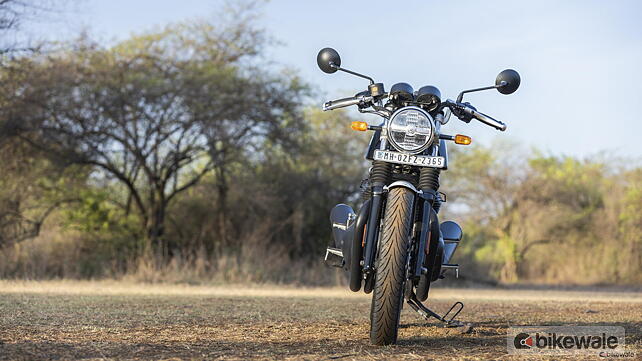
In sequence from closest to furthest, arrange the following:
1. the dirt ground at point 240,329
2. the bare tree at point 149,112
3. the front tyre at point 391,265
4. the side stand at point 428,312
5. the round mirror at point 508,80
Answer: the dirt ground at point 240,329, the front tyre at point 391,265, the round mirror at point 508,80, the side stand at point 428,312, the bare tree at point 149,112

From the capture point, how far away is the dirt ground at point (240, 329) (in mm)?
5082

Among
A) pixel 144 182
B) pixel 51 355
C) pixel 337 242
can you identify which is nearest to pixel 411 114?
pixel 337 242

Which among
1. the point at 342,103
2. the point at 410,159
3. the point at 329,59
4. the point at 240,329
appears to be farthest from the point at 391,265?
the point at 329,59

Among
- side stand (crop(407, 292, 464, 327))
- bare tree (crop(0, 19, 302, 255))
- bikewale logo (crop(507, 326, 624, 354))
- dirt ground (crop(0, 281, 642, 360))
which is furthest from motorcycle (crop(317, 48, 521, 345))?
bare tree (crop(0, 19, 302, 255))

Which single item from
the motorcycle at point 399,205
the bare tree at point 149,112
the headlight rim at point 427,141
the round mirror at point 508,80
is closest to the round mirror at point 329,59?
the motorcycle at point 399,205

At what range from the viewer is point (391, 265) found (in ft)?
17.3

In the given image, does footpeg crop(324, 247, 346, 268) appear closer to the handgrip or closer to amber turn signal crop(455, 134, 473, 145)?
the handgrip

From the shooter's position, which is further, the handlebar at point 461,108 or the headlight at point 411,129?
the handlebar at point 461,108

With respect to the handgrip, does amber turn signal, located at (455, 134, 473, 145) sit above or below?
below

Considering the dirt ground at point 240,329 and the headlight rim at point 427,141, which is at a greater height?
the headlight rim at point 427,141

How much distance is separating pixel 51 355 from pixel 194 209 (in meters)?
16.6

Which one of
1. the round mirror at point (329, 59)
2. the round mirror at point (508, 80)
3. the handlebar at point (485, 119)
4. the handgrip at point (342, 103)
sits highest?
the round mirror at point (329, 59)

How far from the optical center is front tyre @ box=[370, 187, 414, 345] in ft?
17.3

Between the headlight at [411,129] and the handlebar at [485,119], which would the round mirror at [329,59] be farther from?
the handlebar at [485,119]
